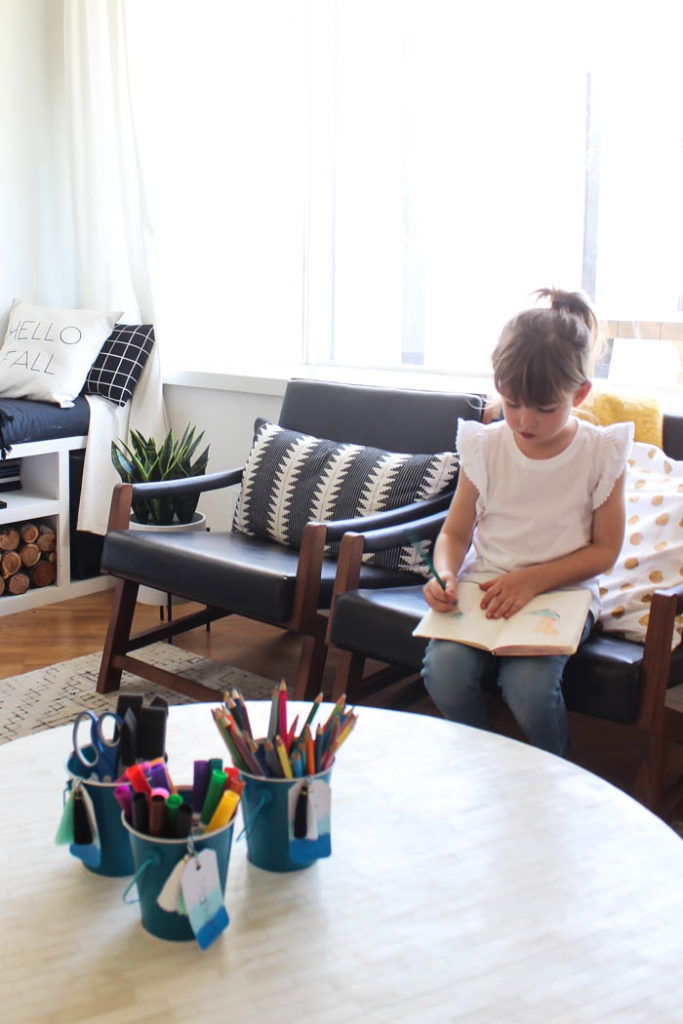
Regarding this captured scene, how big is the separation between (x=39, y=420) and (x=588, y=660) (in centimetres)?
213

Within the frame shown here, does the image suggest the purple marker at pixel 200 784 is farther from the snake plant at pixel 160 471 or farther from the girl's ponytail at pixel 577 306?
the snake plant at pixel 160 471

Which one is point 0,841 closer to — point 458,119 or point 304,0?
point 458,119

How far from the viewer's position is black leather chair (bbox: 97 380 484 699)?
7.68 feet

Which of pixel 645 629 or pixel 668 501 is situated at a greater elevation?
pixel 668 501

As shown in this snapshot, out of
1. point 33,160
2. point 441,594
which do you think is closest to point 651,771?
point 441,594

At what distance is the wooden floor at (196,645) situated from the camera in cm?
254

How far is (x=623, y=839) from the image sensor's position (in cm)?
122

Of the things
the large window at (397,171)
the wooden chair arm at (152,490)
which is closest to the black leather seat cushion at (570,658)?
the wooden chair arm at (152,490)

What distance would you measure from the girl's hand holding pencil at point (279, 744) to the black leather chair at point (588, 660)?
2.80ft

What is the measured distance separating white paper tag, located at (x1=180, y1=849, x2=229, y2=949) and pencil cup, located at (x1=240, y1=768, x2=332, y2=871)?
0.11 meters

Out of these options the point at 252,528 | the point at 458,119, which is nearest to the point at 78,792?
the point at 252,528

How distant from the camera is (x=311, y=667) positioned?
2400 mm

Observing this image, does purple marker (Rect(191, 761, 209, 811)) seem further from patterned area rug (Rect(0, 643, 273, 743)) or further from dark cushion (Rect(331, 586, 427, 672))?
patterned area rug (Rect(0, 643, 273, 743))

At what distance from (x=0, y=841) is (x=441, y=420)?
68.0 inches
